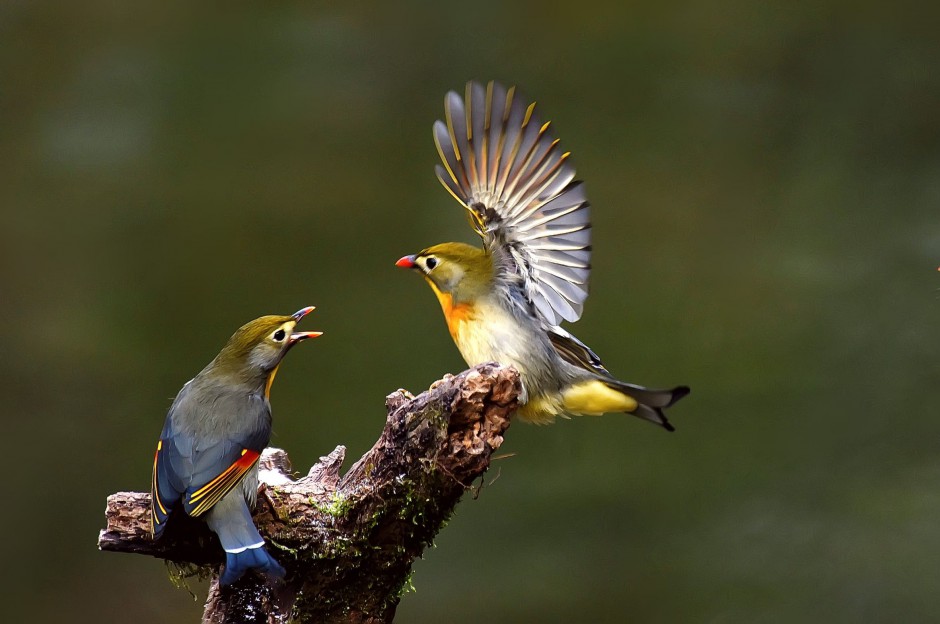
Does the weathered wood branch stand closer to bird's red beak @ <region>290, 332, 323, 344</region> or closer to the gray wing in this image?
bird's red beak @ <region>290, 332, 323, 344</region>

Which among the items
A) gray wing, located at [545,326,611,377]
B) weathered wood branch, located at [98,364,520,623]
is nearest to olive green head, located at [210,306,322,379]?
weathered wood branch, located at [98,364,520,623]

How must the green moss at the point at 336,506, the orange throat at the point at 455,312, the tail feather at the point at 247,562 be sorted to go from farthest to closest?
the orange throat at the point at 455,312 < the green moss at the point at 336,506 < the tail feather at the point at 247,562

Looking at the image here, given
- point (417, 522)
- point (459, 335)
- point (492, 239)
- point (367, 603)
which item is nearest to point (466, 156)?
point (492, 239)

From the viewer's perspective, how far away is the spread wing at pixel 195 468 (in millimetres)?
2062

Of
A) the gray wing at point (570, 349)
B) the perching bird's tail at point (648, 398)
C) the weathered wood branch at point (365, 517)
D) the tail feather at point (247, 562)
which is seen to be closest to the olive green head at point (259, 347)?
the weathered wood branch at point (365, 517)

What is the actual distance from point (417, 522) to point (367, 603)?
24 cm

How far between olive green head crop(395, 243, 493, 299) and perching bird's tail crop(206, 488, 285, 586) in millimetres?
700

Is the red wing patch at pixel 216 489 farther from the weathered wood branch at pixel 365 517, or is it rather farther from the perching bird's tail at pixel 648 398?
Result: the perching bird's tail at pixel 648 398

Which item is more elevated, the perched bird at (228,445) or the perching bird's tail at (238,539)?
the perched bird at (228,445)

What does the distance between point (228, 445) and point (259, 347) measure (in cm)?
31

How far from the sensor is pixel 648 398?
2.53m

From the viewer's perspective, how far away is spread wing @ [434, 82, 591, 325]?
2.46 meters

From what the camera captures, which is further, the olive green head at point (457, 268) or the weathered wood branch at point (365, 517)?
the olive green head at point (457, 268)

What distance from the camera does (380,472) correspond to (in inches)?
85.7
